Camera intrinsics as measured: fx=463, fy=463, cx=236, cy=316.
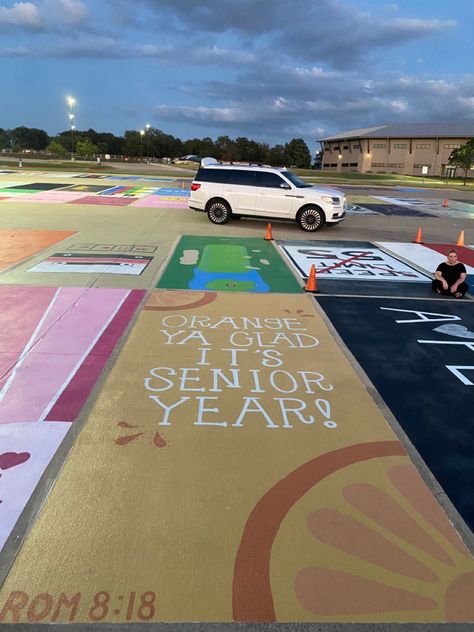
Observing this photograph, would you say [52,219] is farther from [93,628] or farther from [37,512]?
[93,628]

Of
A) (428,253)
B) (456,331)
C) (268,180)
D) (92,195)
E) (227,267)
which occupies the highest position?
(268,180)

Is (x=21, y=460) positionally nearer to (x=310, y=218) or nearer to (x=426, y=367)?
(x=426, y=367)

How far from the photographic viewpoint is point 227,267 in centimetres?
1080

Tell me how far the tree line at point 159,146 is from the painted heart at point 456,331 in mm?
91240

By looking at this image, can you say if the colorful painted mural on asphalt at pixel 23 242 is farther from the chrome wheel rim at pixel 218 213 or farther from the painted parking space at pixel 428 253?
the painted parking space at pixel 428 253

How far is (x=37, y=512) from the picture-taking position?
332cm

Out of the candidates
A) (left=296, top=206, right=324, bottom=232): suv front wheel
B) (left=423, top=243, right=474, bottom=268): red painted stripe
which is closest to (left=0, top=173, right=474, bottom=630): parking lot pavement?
(left=423, top=243, right=474, bottom=268): red painted stripe

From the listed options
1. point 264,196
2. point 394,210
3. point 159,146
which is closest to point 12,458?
point 264,196

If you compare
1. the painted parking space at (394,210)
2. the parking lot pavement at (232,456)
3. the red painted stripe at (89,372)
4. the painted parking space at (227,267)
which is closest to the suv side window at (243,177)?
the painted parking space at (227,267)

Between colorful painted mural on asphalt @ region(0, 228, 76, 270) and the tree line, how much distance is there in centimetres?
8127

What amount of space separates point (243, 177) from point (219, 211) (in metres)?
1.45

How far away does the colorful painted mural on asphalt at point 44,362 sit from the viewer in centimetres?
385

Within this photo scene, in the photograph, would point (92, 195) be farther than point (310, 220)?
Yes

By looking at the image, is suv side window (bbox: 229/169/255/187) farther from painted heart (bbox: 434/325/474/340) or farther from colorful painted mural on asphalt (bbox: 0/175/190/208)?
painted heart (bbox: 434/325/474/340)
